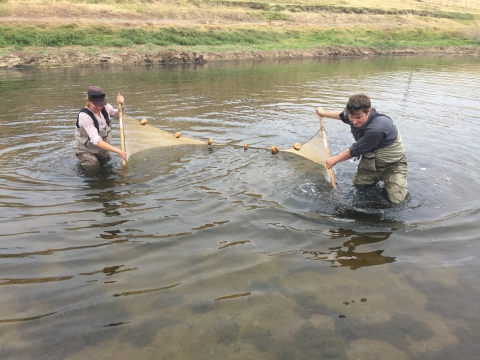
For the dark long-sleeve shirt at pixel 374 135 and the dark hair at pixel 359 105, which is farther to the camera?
the dark long-sleeve shirt at pixel 374 135

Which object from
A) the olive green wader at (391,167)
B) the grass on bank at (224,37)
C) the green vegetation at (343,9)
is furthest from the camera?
the green vegetation at (343,9)

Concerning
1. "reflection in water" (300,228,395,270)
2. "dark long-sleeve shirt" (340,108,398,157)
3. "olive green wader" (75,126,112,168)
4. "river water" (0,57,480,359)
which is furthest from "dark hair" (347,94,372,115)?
"olive green wader" (75,126,112,168)

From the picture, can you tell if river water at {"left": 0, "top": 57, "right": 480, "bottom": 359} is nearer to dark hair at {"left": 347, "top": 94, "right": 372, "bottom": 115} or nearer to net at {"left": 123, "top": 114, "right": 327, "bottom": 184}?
net at {"left": 123, "top": 114, "right": 327, "bottom": 184}

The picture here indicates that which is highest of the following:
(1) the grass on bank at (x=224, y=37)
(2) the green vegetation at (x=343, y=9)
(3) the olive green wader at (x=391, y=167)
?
(2) the green vegetation at (x=343, y=9)

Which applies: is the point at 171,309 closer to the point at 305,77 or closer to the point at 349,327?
the point at 349,327

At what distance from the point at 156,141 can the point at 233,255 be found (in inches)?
212

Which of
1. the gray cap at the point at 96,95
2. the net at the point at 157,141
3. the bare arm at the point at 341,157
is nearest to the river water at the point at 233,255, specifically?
the net at the point at 157,141

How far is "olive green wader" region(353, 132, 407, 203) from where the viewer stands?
21.8 ft

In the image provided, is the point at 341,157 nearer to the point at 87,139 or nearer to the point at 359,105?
the point at 359,105

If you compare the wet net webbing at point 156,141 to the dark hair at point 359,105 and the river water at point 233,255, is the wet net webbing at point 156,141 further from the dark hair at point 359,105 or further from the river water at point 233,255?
the dark hair at point 359,105

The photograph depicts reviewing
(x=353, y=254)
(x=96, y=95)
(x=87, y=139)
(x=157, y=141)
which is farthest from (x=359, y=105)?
(x=87, y=139)

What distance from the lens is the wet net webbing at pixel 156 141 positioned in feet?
27.8

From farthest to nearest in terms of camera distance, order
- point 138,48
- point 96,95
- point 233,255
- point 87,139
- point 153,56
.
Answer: point 138,48 → point 153,56 → point 87,139 → point 96,95 → point 233,255

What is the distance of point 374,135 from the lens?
6230 mm
